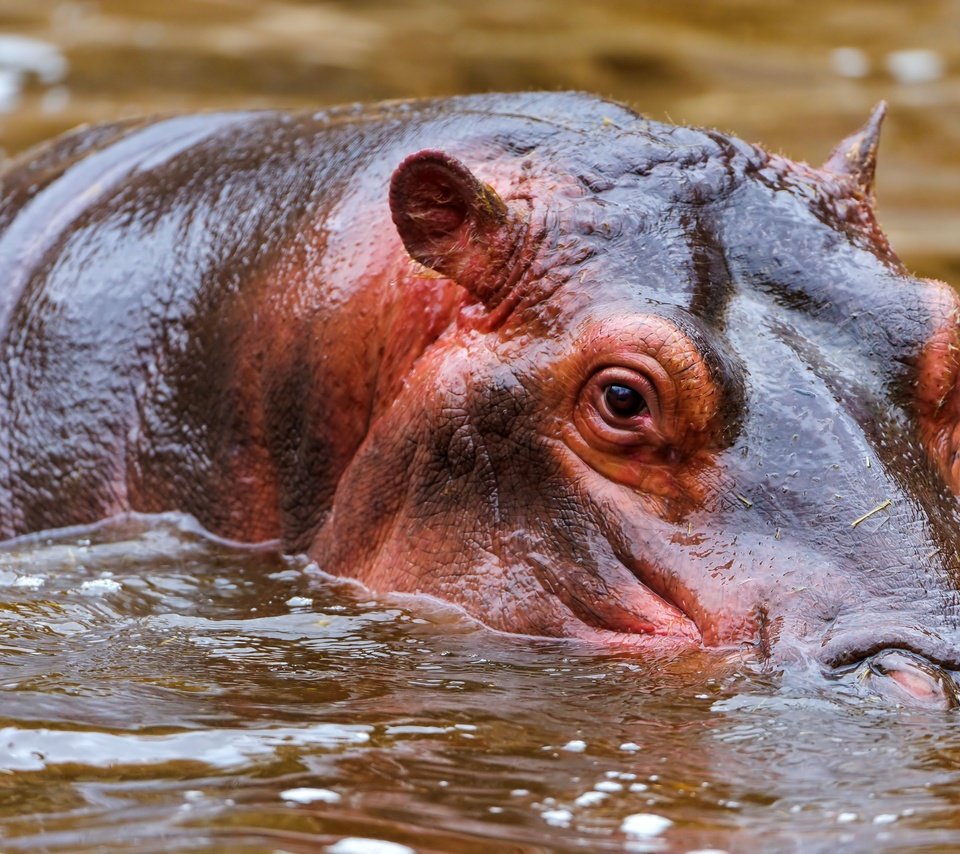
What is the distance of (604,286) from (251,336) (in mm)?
1293

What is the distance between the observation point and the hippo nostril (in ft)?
11.6

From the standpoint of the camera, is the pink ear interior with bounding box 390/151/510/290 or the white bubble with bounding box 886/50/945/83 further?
the white bubble with bounding box 886/50/945/83

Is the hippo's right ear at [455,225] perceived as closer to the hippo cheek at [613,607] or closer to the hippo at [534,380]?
the hippo at [534,380]

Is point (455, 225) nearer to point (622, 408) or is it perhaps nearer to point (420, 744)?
point (622, 408)

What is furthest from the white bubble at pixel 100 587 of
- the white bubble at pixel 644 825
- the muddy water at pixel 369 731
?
the white bubble at pixel 644 825

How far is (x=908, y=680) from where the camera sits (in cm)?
359

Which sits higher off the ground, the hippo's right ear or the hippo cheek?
the hippo's right ear

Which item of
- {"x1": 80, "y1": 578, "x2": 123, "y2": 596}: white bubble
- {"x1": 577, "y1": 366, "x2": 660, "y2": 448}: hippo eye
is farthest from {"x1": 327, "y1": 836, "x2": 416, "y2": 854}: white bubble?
{"x1": 80, "y1": 578, "x2": 123, "y2": 596}: white bubble

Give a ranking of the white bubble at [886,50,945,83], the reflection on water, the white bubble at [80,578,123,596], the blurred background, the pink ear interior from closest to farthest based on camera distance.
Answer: the reflection on water → the pink ear interior → the white bubble at [80,578,123,596] → the blurred background → the white bubble at [886,50,945,83]

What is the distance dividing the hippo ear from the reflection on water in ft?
6.00

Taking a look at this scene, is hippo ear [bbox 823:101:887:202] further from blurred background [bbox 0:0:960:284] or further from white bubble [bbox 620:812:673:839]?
blurred background [bbox 0:0:960:284]

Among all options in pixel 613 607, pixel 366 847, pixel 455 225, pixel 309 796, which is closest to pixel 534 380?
pixel 455 225

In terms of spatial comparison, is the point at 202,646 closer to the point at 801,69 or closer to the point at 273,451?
the point at 273,451

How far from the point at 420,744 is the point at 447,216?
5.46 ft
